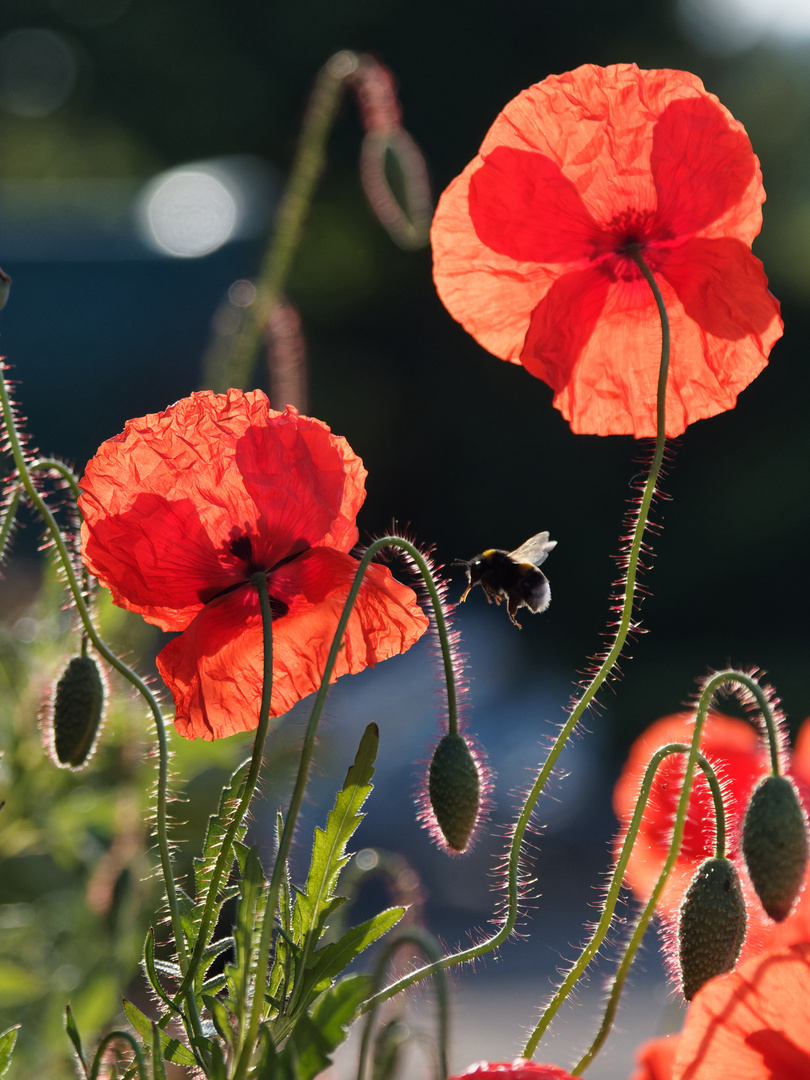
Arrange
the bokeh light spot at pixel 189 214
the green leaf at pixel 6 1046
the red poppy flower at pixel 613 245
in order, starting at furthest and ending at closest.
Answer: the bokeh light spot at pixel 189 214
the red poppy flower at pixel 613 245
the green leaf at pixel 6 1046

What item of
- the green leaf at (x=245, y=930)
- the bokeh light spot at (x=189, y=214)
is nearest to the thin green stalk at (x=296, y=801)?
the green leaf at (x=245, y=930)

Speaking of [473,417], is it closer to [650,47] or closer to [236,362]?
[650,47]

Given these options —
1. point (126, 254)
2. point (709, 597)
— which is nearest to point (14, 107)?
point (126, 254)

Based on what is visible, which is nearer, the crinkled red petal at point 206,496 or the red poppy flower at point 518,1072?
the red poppy flower at point 518,1072

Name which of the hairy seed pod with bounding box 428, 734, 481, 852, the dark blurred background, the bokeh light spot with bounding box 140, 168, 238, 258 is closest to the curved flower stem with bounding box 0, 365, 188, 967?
the hairy seed pod with bounding box 428, 734, 481, 852

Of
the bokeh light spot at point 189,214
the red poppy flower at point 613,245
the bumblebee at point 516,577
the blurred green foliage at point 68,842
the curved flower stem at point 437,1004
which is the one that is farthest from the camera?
the bokeh light spot at point 189,214

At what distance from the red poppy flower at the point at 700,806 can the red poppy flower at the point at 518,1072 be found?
22cm

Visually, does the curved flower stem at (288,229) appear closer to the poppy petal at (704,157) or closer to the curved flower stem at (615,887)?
the poppy petal at (704,157)

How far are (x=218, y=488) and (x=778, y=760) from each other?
316 mm

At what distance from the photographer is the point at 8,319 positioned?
5211 mm

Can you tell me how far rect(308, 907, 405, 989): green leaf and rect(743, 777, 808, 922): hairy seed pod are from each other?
168 mm

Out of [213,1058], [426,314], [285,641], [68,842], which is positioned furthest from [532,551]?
[426,314]

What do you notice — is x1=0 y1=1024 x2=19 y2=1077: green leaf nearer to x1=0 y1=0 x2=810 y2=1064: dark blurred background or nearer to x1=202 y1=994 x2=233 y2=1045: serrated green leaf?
x1=202 y1=994 x2=233 y2=1045: serrated green leaf

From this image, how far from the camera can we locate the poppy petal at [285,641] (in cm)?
62
